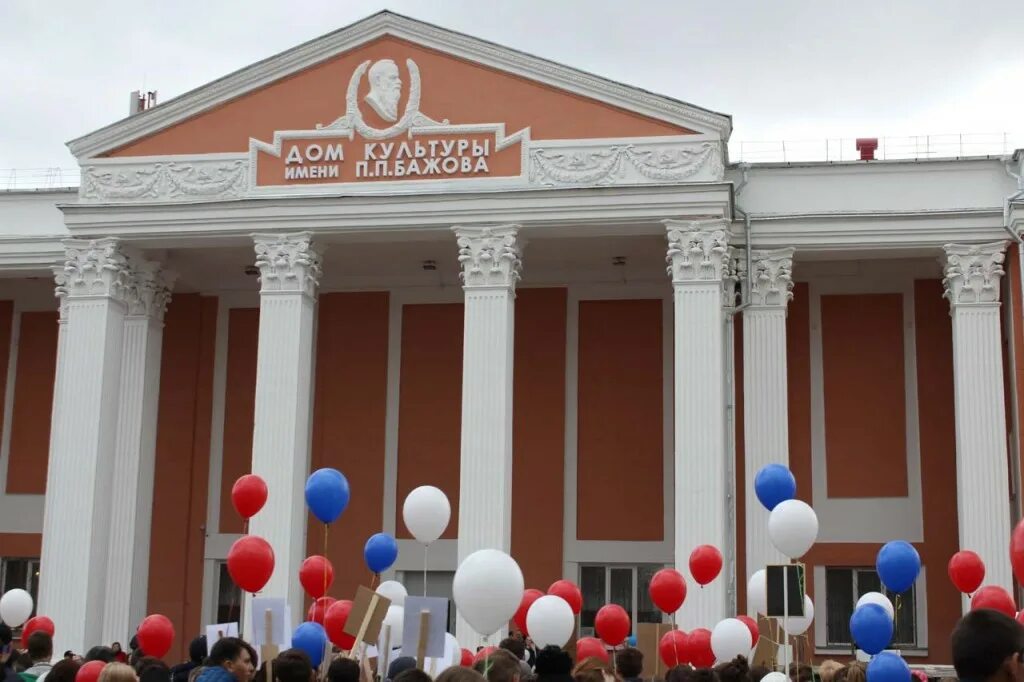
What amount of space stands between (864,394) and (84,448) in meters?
12.9

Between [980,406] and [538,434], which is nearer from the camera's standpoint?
[980,406]

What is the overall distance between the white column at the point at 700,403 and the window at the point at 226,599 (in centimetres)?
903

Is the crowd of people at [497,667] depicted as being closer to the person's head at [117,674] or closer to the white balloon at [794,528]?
the person's head at [117,674]

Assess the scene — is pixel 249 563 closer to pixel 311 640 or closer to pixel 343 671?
pixel 311 640

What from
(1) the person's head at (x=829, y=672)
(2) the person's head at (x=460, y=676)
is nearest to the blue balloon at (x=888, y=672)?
(1) the person's head at (x=829, y=672)

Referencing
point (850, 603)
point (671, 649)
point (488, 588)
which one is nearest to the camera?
point (488, 588)

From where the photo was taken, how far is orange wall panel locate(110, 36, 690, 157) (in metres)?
21.6

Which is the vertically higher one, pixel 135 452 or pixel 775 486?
pixel 135 452

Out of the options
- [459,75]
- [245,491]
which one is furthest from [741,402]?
[245,491]

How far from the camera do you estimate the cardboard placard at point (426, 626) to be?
9.64m

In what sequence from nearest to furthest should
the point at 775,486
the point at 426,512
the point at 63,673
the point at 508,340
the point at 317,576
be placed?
the point at 63,673
the point at 426,512
the point at 317,576
the point at 775,486
the point at 508,340

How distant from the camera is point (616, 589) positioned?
2377 centimetres

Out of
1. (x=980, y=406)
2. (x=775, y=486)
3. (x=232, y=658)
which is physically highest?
(x=980, y=406)

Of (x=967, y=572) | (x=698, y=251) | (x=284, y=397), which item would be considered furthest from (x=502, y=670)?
(x=284, y=397)
